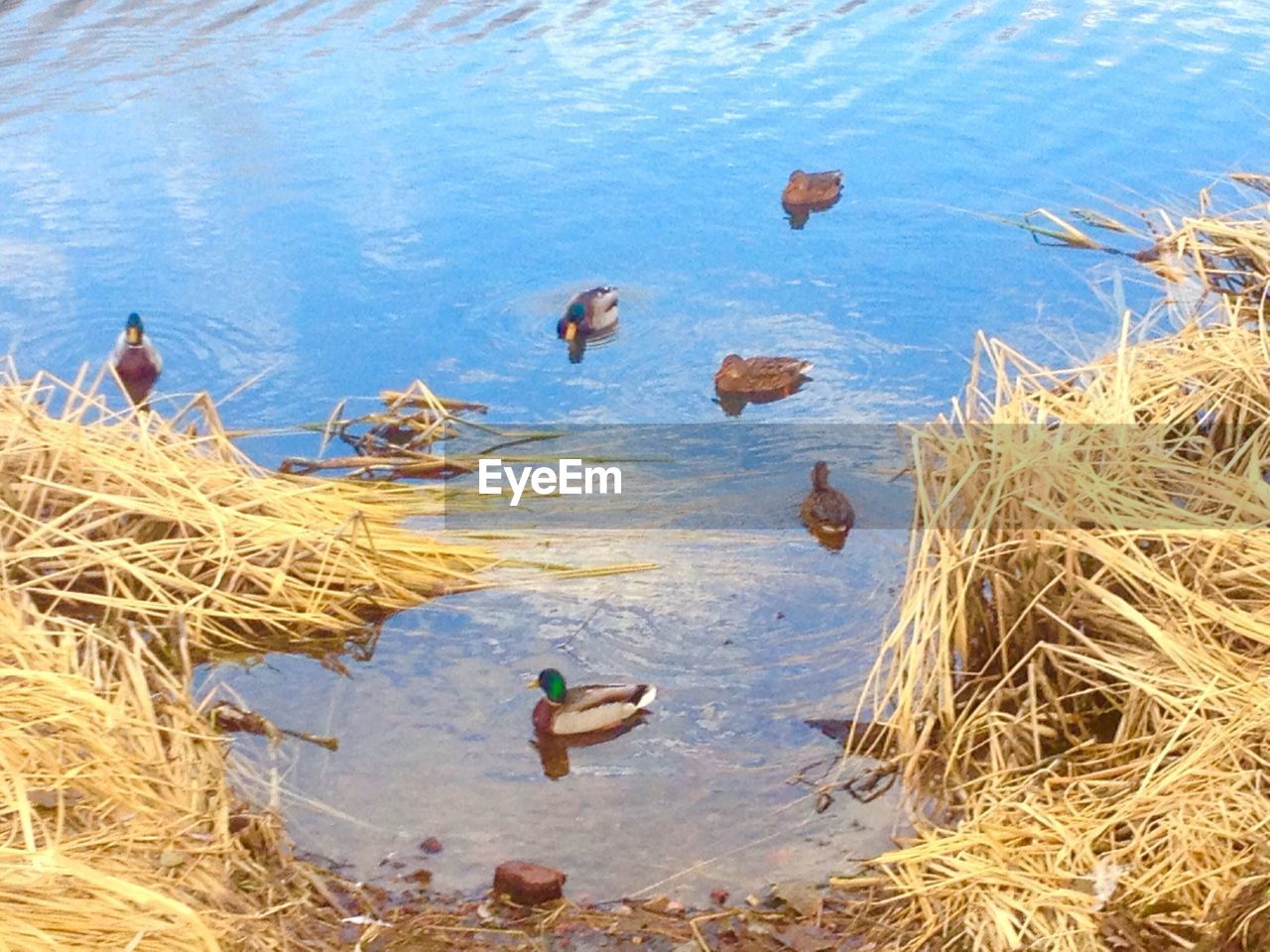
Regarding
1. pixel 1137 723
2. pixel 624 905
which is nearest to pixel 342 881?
pixel 624 905

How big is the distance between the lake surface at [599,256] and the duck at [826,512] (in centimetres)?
7

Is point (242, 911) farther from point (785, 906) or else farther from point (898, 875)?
point (898, 875)

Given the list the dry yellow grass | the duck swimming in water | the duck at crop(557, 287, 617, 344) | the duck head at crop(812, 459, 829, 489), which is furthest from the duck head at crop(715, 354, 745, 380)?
the duck swimming in water

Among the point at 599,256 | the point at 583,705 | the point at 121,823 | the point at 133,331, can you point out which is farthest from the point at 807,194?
the point at 121,823

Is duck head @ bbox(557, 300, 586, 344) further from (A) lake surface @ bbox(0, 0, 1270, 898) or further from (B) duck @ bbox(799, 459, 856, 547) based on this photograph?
(B) duck @ bbox(799, 459, 856, 547)

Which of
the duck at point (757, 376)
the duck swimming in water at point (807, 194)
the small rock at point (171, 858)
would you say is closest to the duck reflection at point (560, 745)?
the small rock at point (171, 858)

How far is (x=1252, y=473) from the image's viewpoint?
465 cm

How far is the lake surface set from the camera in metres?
4.44

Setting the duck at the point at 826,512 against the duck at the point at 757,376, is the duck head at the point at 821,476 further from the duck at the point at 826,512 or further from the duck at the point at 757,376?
the duck at the point at 757,376

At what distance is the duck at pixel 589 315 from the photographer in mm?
6738

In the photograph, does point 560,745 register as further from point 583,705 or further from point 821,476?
point 821,476

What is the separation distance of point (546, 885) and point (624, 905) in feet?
0.65

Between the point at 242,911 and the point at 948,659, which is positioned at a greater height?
the point at 242,911

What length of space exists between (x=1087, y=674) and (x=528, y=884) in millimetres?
1598
